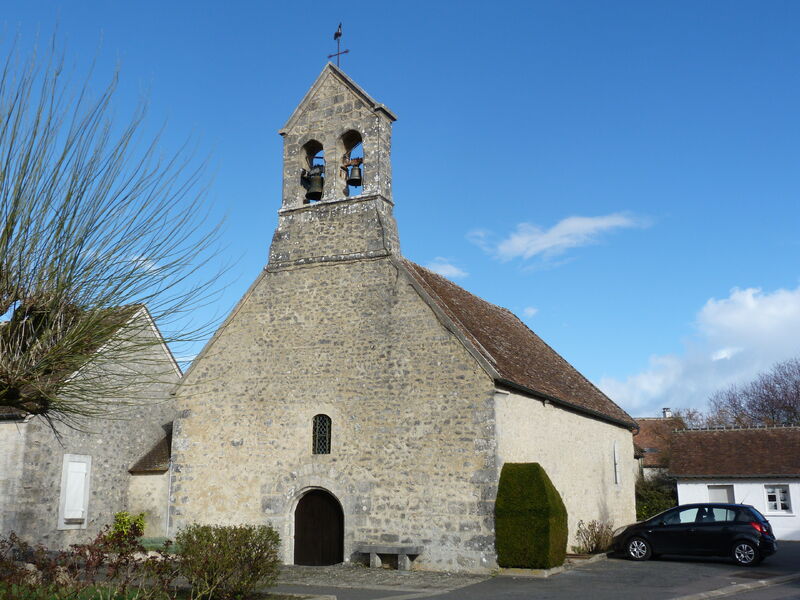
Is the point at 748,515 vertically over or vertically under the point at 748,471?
under

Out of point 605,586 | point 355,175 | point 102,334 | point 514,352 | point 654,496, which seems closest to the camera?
point 102,334

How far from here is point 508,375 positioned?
15.3 meters

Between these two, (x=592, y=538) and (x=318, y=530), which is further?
(x=592, y=538)

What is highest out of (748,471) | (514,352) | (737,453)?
(514,352)

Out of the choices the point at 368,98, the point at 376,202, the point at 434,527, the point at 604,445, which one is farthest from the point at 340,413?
the point at 604,445

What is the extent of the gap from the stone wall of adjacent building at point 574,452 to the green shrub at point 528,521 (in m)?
0.67

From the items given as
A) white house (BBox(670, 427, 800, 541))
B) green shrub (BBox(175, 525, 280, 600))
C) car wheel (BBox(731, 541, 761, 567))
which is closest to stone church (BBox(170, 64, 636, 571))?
car wheel (BBox(731, 541, 761, 567))

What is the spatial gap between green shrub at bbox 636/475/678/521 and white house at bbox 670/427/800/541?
0.79 metres

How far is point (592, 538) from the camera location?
18266 millimetres

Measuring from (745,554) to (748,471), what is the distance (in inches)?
464

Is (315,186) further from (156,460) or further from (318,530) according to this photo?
(156,460)

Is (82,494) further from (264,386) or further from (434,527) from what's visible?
(434,527)

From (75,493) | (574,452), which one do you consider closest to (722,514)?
(574,452)

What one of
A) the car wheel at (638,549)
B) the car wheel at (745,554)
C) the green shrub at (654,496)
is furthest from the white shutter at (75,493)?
the green shrub at (654,496)
